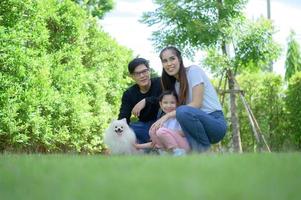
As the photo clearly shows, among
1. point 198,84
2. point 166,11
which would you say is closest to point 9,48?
point 198,84

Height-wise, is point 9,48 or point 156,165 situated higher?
point 9,48

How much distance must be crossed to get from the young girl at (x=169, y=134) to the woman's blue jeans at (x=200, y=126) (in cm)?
8

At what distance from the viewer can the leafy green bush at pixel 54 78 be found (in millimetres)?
7105

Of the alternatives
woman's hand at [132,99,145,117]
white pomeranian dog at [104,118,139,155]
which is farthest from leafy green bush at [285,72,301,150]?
woman's hand at [132,99,145,117]

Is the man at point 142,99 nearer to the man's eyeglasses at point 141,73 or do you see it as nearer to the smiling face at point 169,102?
the man's eyeglasses at point 141,73

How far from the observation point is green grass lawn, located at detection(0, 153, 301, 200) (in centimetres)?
162

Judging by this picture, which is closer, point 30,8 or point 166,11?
point 30,8

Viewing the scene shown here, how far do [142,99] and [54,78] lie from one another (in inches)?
137

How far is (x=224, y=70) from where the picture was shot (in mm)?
11125

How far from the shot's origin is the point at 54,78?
339 inches

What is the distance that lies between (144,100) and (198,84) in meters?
0.88

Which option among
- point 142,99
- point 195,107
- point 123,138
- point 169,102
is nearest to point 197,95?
point 195,107

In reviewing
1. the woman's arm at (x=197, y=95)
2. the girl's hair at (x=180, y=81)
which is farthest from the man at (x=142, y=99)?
the woman's arm at (x=197, y=95)

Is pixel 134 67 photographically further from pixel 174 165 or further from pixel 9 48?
pixel 174 165
